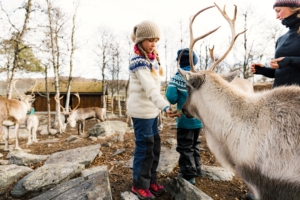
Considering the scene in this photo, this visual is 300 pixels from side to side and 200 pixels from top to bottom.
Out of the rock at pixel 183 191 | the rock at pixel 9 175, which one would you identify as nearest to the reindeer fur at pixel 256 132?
the rock at pixel 183 191

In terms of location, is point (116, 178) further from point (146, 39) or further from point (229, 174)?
point (146, 39)

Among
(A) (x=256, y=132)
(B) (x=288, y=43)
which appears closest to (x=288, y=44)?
(B) (x=288, y=43)

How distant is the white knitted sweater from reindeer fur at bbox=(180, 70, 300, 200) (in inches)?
19.4

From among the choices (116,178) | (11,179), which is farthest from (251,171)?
(11,179)

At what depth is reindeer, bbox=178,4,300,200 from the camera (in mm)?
1787

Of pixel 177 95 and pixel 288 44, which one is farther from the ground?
pixel 288 44

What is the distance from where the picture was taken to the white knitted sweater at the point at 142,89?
107 inches

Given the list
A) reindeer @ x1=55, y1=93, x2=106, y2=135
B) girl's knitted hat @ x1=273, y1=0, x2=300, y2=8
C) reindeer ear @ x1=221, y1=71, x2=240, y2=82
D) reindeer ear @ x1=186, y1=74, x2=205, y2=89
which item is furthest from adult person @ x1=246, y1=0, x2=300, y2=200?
reindeer @ x1=55, y1=93, x2=106, y2=135

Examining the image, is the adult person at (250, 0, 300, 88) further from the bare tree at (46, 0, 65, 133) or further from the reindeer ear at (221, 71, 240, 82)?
the bare tree at (46, 0, 65, 133)

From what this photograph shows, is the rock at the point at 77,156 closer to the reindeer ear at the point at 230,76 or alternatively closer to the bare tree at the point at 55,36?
the reindeer ear at the point at 230,76

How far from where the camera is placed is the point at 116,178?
3.57 m

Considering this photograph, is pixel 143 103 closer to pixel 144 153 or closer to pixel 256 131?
pixel 144 153

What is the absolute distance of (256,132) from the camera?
1.94 metres

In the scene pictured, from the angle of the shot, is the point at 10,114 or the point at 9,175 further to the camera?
the point at 10,114
